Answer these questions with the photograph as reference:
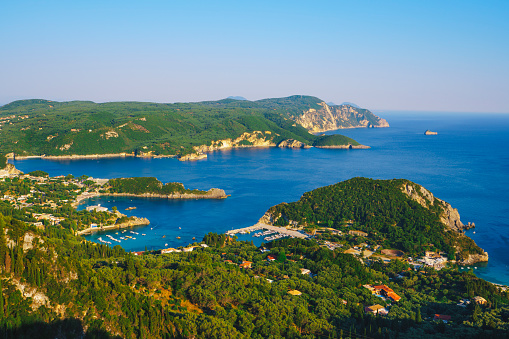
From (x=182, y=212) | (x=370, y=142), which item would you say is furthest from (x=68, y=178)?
(x=370, y=142)

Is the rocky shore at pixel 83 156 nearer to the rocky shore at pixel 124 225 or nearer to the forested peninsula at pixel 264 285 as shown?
the forested peninsula at pixel 264 285

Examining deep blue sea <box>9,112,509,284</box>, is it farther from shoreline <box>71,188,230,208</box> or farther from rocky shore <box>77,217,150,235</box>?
shoreline <box>71,188,230,208</box>

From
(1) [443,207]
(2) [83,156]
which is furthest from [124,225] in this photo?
(2) [83,156]

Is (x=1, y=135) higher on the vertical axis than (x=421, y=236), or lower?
higher

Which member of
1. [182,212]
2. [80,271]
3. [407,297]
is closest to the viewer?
[80,271]

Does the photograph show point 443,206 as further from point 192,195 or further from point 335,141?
point 335,141

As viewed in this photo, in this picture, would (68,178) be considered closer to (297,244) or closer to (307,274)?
(297,244)

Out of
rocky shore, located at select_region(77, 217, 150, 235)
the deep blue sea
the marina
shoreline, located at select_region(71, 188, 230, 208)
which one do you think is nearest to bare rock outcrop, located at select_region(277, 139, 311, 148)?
the deep blue sea
